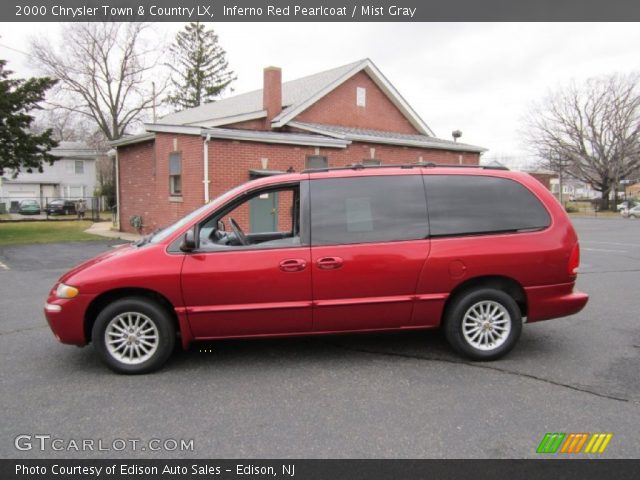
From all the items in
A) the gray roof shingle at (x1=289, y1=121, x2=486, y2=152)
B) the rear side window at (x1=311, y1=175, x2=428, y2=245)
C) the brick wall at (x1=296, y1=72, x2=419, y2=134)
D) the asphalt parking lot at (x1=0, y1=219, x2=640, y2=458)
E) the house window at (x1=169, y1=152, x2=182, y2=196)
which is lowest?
the asphalt parking lot at (x1=0, y1=219, x2=640, y2=458)

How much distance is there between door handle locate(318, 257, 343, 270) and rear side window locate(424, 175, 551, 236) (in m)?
0.95

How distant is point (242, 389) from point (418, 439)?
5.11 ft

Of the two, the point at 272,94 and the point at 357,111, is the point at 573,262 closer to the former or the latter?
the point at 272,94

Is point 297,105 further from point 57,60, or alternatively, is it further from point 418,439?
point 57,60

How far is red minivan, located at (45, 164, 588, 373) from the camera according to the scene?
4.50 metres

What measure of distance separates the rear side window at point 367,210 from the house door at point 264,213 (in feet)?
35.9

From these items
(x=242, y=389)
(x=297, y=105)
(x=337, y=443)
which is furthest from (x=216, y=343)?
(x=297, y=105)

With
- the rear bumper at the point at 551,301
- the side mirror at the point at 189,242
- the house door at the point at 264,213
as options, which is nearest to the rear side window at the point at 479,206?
the rear bumper at the point at 551,301

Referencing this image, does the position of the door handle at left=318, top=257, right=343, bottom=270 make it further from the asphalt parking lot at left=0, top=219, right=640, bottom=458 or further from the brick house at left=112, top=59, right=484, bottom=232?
the brick house at left=112, top=59, right=484, bottom=232

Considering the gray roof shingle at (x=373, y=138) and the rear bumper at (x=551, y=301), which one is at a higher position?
the gray roof shingle at (x=373, y=138)

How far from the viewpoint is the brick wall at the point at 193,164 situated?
15.6 metres

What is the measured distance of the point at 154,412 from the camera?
3756 millimetres

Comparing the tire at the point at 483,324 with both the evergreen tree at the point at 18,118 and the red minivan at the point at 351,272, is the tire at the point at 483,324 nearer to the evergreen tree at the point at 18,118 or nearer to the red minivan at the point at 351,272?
the red minivan at the point at 351,272
